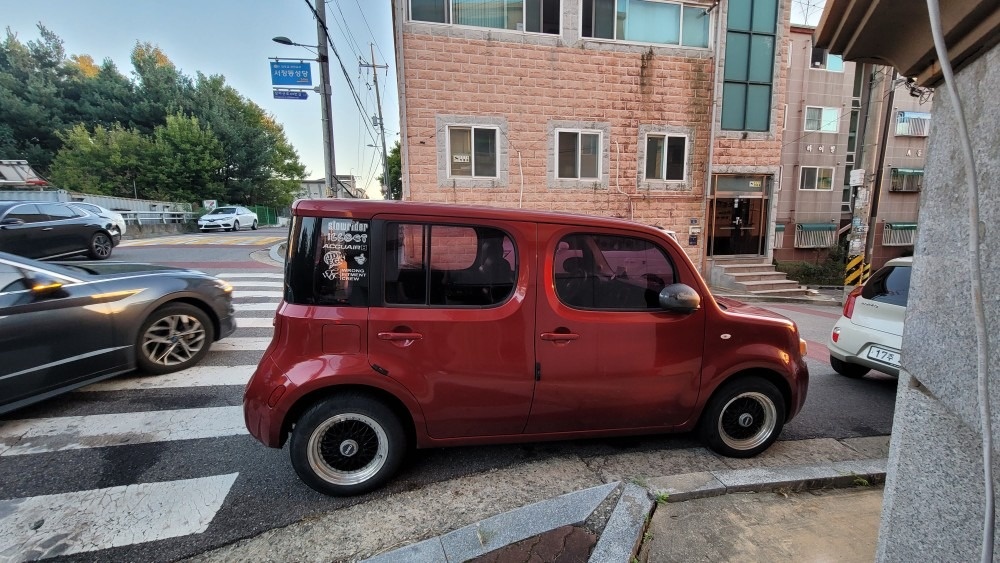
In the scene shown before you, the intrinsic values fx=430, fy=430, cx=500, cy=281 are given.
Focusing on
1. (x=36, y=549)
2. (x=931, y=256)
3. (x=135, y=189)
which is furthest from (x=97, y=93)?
(x=931, y=256)

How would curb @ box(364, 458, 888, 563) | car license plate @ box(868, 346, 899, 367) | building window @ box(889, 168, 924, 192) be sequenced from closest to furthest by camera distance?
curb @ box(364, 458, 888, 563) < car license plate @ box(868, 346, 899, 367) < building window @ box(889, 168, 924, 192)

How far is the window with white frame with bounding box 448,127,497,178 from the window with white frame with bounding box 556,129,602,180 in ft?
6.02

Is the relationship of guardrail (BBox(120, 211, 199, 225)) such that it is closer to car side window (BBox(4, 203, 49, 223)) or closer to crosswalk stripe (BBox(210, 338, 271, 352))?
car side window (BBox(4, 203, 49, 223))

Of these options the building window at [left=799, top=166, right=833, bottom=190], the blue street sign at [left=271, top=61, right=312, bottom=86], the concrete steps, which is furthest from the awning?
the blue street sign at [left=271, top=61, right=312, bottom=86]

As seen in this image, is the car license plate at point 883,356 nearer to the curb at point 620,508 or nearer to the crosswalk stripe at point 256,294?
the curb at point 620,508

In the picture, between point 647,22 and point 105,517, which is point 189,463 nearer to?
point 105,517

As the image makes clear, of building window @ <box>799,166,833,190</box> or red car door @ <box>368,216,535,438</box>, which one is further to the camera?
building window @ <box>799,166,833,190</box>

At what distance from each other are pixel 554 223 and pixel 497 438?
1.50 metres

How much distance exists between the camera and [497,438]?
2.92 metres

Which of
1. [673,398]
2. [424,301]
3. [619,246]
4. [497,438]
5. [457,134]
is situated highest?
[457,134]

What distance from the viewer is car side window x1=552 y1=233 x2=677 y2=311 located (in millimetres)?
2871

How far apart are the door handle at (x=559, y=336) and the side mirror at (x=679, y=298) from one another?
2.10 feet

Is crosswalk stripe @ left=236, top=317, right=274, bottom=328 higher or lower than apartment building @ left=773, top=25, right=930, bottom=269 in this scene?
lower

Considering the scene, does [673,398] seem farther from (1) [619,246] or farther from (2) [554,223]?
(2) [554,223]
